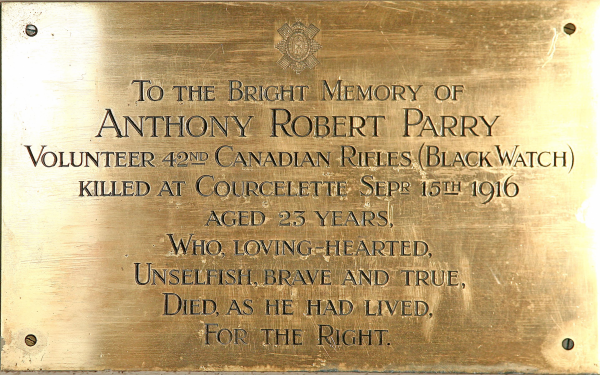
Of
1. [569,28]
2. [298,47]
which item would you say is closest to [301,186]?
[298,47]

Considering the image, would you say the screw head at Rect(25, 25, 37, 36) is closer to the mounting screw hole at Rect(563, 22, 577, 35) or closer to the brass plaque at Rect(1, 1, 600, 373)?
the brass plaque at Rect(1, 1, 600, 373)

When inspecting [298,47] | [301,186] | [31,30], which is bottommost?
[301,186]

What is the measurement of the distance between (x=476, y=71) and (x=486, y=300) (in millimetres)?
1254

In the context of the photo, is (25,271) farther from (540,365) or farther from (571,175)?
(571,175)

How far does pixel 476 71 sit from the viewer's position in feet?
8.83

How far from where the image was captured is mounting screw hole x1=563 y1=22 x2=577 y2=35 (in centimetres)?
268

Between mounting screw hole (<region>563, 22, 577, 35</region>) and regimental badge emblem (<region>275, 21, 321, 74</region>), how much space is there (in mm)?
1346

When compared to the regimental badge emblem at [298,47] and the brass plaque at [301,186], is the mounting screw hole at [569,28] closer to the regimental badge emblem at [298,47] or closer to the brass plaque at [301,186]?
the brass plaque at [301,186]

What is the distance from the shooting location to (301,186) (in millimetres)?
2707

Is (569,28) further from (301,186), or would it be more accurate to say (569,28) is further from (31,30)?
(31,30)

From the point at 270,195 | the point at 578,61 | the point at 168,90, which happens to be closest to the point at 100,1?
the point at 168,90

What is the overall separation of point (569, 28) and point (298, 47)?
1.48 metres

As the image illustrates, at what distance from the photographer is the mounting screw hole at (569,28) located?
8.78ft

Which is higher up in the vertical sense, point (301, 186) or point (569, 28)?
point (569, 28)
